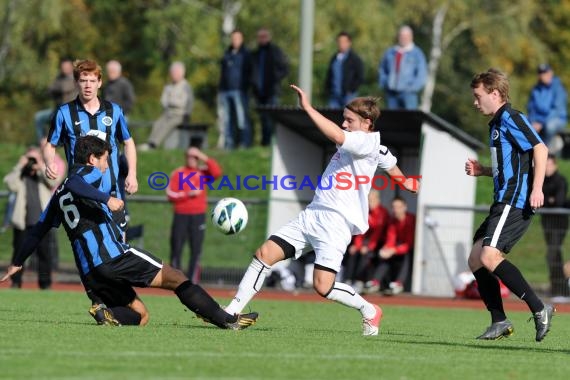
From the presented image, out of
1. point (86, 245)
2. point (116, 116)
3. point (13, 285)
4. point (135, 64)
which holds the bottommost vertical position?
point (13, 285)

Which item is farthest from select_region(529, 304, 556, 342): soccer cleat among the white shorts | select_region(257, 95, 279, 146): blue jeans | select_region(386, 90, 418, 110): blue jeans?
select_region(257, 95, 279, 146): blue jeans

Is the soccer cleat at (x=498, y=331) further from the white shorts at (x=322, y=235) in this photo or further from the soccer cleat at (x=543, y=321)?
the white shorts at (x=322, y=235)

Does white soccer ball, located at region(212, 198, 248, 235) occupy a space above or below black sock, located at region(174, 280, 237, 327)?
above

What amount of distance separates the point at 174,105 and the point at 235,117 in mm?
1172

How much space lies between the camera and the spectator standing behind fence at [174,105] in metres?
22.9

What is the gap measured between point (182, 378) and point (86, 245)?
10.3 feet

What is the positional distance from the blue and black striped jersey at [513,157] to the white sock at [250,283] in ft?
6.13

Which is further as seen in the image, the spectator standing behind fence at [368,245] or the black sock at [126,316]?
the spectator standing behind fence at [368,245]

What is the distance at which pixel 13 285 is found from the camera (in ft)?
59.2

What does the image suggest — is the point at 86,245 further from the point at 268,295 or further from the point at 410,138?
the point at 410,138

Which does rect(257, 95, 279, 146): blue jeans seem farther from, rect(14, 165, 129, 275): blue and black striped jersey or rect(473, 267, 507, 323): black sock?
rect(14, 165, 129, 275): blue and black striped jersey

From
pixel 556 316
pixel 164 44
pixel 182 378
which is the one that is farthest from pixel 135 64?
pixel 182 378

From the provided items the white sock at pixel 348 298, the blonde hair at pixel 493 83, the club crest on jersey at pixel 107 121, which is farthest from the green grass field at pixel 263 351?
the blonde hair at pixel 493 83

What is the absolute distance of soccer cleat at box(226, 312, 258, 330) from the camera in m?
9.92
